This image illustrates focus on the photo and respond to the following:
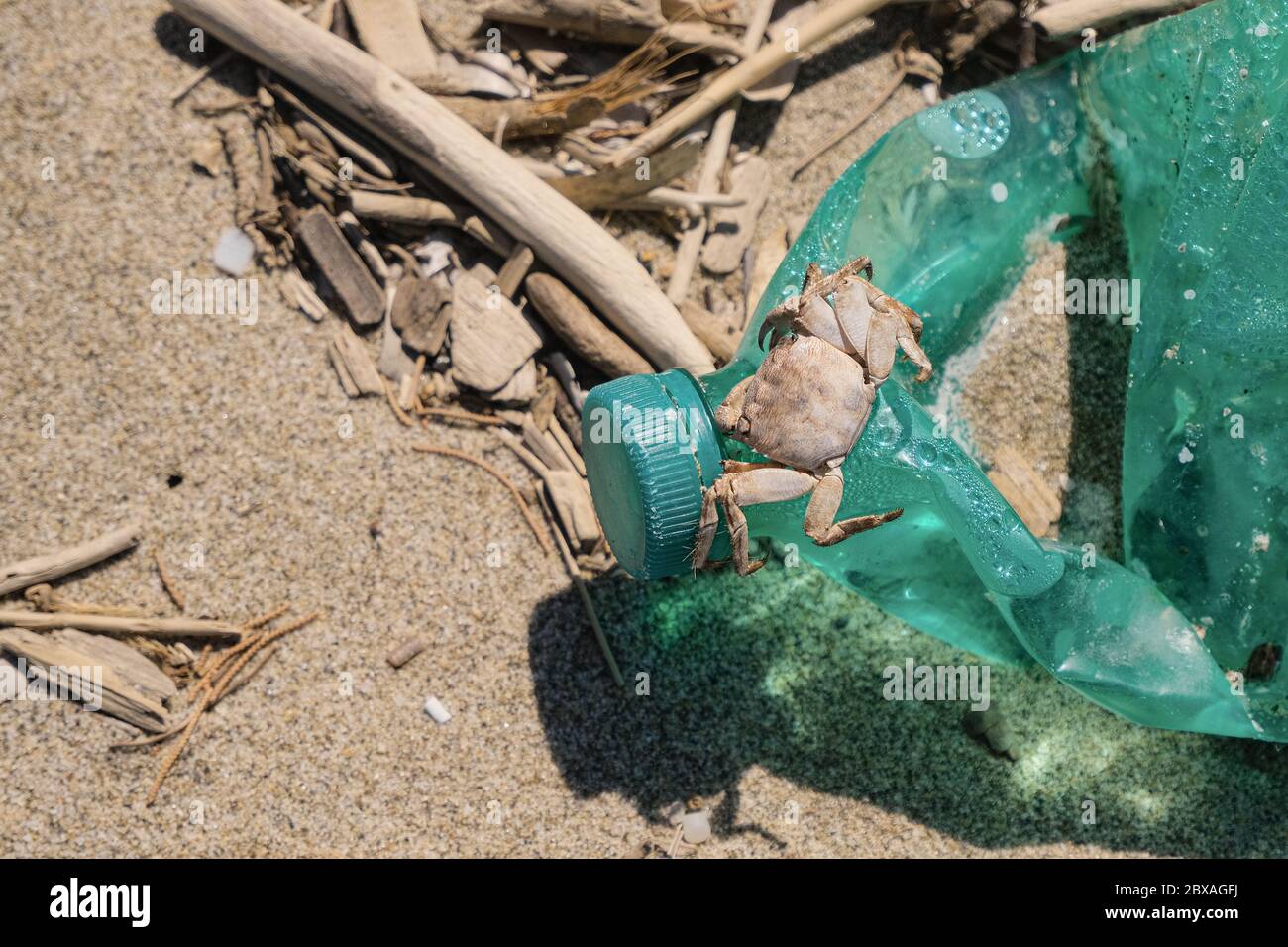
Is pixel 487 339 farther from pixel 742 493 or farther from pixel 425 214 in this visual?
pixel 742 493

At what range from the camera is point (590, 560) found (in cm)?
260

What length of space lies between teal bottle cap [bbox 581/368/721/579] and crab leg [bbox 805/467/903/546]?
0.64 feet

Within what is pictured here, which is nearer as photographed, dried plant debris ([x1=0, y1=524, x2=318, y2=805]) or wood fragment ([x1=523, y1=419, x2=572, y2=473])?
dried plant debris ([x1=0, y1=524, x2=318, y2=805])

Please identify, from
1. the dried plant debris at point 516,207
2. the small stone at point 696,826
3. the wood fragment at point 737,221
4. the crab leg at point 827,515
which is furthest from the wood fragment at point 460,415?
the small stone at point 696,826

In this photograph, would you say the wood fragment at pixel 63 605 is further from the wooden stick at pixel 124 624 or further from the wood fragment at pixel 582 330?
the wood fragment at pixel 582 330

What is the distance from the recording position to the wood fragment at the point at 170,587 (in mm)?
2543

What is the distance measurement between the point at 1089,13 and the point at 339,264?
190 cm

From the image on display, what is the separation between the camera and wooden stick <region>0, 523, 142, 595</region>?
248 cm

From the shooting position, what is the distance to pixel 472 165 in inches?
101

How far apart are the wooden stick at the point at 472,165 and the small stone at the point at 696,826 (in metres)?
1.00

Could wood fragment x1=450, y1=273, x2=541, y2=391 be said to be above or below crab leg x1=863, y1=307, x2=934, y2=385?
below

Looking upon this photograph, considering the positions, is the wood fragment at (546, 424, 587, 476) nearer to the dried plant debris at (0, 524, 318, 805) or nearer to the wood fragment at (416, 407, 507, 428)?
the wood fragment at (416, 407, 507, 428)

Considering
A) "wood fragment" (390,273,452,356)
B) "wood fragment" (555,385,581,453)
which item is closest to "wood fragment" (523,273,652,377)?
"wood fragment" (555,385,581,453)

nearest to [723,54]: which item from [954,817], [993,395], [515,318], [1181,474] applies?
[515,318]
